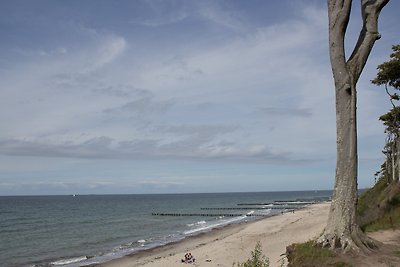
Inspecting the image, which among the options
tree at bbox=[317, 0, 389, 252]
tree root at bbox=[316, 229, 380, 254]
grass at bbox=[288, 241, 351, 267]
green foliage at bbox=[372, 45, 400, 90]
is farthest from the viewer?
green foliage at bbox=[372, 45, 400, 90]

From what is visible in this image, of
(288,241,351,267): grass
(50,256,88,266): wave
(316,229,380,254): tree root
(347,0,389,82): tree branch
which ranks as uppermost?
(347,0,389,82): tree branch

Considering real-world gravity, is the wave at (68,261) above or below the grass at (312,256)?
below

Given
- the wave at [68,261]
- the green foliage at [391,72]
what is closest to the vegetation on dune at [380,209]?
the green foliage at [391,72]

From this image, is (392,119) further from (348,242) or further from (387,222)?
(348,242)

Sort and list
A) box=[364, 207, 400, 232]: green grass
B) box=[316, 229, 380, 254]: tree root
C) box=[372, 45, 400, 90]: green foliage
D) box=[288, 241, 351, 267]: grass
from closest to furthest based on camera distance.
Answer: box=[288, 241, 351, 267]: grass < box=[316, 229, 380, 254]: tree root < box=[364, 207, 400, 232]: green grass < box=[372, 45, 400, 90]: green foliage

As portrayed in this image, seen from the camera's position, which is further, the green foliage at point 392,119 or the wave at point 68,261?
the wave at point 68,261

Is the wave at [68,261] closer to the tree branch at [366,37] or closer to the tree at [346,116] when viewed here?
the tree at [346,116]

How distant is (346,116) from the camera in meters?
11.0

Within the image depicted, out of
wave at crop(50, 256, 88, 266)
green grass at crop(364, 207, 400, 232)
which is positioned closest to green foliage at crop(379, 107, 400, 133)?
green grass at crop(364, 207, 400, 232)

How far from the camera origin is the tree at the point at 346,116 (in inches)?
415

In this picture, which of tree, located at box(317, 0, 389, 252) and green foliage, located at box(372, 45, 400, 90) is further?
green foliage, located at box(372, 45, 400, 90)

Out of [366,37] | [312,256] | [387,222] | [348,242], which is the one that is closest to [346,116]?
[366,37]

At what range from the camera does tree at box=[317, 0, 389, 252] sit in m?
10.5

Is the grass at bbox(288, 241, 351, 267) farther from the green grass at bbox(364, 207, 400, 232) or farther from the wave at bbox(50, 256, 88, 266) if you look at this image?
the wave at bbox(50, 256, 88, 266)
